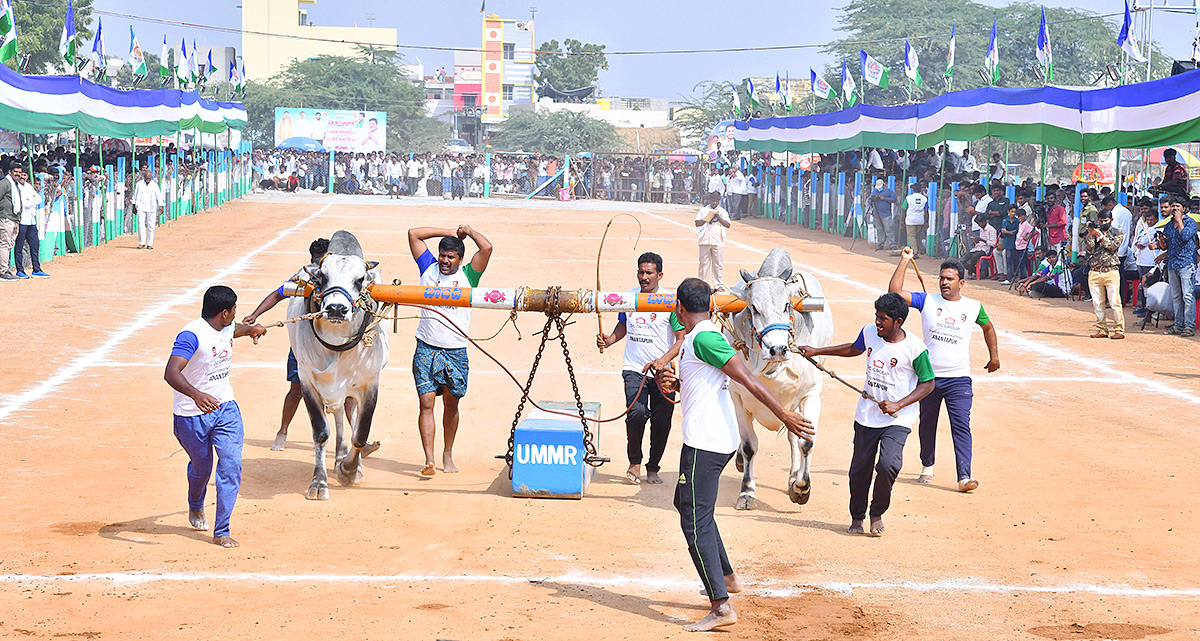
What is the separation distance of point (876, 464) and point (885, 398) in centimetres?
46

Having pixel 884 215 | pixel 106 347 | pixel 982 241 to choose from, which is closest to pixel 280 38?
pixel 884 215

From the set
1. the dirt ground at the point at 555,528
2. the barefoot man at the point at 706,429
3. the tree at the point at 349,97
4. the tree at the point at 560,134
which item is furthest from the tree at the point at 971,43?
the barefoot man at the point at 706,429

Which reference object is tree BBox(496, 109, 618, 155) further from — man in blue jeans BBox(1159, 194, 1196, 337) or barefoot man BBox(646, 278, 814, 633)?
barefoot man BBox(646, 278, 814, 633)

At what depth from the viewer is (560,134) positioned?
236ft

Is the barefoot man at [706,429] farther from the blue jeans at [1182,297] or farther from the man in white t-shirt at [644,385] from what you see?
the blue jeans at [1182,297]

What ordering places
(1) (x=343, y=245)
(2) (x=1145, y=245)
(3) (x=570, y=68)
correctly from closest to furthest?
1. (1) (x=343, y=245)
2. (2) (x=1145, y=245)
3. (3) (x=570, y=68)

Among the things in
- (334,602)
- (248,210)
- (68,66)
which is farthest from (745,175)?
(334,602)

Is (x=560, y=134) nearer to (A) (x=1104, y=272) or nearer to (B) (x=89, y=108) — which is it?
(B) (x=89, y=108)

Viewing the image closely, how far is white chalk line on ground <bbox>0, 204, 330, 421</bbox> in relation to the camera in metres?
12.5

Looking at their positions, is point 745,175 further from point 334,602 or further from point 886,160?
point 334,602

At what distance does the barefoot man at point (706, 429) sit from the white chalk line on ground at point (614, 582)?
691 mm

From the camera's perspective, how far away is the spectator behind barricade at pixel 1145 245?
19719 mm

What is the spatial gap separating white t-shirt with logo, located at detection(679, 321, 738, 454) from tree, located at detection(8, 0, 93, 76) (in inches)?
2009

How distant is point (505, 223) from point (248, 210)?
9.93 m
